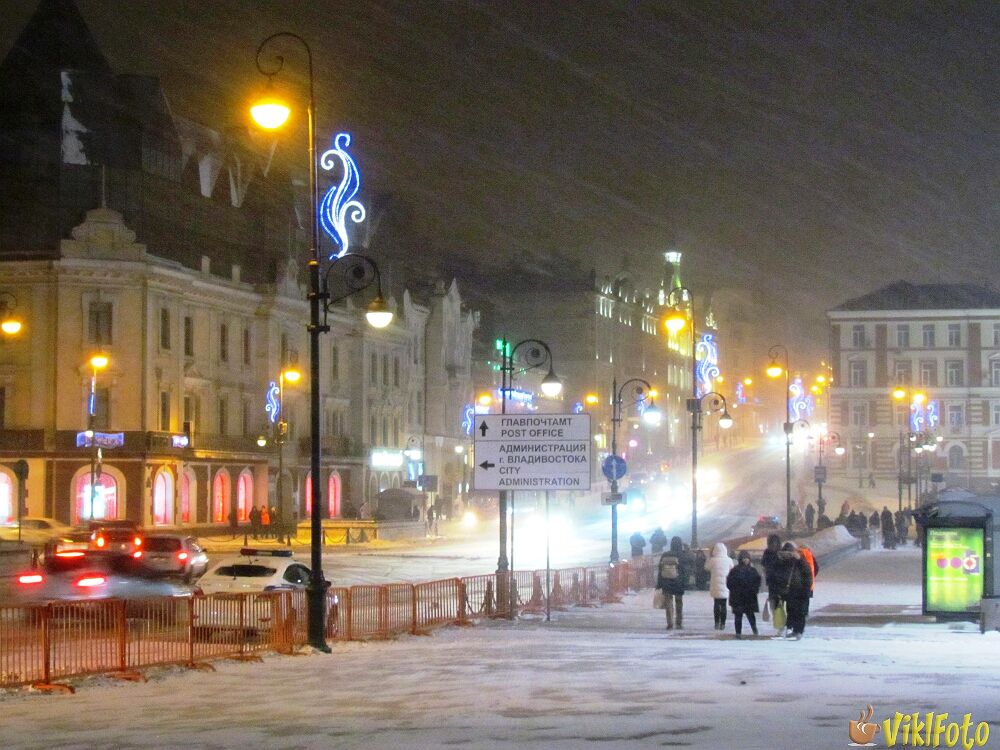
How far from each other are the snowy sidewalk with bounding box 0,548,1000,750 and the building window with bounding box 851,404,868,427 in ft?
325

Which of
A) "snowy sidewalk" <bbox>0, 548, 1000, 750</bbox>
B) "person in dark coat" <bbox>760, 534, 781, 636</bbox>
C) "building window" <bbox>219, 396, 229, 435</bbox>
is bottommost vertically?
"snowy sidewalk" <bbox>0, 548, 1000, 750</bbox>

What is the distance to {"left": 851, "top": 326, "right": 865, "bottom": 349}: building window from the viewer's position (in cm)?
12150

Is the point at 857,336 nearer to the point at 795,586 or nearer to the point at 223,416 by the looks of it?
the point at 223,416

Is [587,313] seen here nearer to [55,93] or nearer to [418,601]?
[55,93]

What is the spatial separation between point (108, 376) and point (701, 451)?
251 ft

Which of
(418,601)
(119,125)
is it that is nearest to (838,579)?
Result: (418,601)

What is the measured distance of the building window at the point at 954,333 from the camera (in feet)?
394

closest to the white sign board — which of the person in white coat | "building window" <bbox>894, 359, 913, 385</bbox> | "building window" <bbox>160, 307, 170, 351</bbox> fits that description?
the person in white coat

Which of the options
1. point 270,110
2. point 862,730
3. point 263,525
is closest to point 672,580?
point 270,110

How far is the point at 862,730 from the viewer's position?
11789mm

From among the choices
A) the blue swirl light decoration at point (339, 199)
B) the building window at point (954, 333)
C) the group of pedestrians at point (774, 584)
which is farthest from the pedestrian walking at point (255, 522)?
the building window at point (954, 333)

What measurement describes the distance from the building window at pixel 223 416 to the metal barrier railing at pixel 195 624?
4421 centimetres

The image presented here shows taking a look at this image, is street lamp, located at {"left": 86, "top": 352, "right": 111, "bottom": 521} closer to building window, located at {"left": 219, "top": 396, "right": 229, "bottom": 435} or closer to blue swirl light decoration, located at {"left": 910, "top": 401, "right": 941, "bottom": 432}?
building window, located at {"left": 219, "top": 396, "right": 229, "bottom": 435}

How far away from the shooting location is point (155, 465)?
63.7 metres
